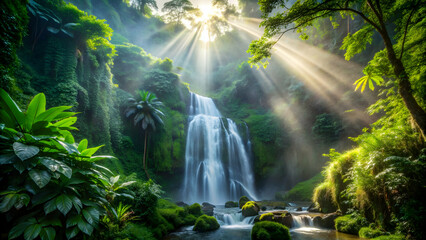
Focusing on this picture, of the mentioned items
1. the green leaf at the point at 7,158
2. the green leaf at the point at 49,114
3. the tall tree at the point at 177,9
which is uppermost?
the tall tree at the point at 177,9

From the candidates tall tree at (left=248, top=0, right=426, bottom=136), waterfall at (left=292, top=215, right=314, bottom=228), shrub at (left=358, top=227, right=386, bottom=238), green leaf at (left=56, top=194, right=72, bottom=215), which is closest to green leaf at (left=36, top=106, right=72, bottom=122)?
green leaf at (left=56, top=194, right=72, bottom=215)

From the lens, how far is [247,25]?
39000 mm

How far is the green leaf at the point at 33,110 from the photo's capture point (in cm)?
272

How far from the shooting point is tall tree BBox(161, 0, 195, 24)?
38.7 meters

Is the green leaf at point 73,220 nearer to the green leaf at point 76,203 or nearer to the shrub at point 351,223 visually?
the green leaf at point 76,203

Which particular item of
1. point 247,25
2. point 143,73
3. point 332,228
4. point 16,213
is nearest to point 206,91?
point 247,25

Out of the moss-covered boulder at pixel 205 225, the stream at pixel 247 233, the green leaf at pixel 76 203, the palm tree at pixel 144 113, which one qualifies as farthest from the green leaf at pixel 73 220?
the palm tree at pixel 144 113

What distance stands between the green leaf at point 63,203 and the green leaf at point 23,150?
0.66 meters

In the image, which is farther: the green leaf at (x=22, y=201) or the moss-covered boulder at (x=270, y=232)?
the moss-covered boulder at (x=270, y=232)

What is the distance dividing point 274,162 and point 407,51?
16868mm

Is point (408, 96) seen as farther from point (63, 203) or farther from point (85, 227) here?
point (63, 203)

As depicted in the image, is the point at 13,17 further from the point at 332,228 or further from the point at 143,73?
the point at 143,73

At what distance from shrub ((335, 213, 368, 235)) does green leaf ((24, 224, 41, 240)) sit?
26.2 ft

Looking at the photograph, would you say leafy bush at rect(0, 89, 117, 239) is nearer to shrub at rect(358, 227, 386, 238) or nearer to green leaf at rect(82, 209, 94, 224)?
green leaf at rect(82, 209, 94, 224)
